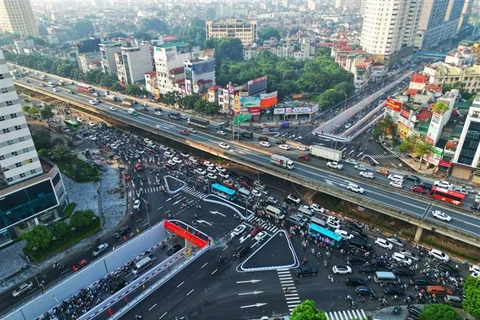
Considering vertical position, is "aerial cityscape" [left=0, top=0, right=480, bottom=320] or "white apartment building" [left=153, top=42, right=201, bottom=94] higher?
"white apartment building" [left=153, top=42, right=201, bottom=94]

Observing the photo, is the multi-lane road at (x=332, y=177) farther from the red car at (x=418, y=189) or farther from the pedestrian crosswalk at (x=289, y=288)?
the pedestrian crosswalk at (x=289, y=288)

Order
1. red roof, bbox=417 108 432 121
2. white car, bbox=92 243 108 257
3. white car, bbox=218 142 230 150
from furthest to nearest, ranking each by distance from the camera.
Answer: red roof, bbox=417 108 432 121
white car, bbox=218 142 230 150
white car, bbox=92 243 108 257

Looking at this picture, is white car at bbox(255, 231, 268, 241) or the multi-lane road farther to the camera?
white car at bbox(255, 231, 268, 241)

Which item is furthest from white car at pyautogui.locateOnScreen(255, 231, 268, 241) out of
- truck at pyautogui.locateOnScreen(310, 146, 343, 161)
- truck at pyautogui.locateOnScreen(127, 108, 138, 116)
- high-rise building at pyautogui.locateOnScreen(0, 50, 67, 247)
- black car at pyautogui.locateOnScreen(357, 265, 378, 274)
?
truck at pyautogui.locateOnScreen(127, 108, 138, 116)

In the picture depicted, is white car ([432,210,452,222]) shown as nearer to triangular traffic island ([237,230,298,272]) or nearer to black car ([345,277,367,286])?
black car ([345,277,367,286])

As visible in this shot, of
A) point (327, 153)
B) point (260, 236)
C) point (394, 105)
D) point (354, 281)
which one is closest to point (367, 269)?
point (354, 281)

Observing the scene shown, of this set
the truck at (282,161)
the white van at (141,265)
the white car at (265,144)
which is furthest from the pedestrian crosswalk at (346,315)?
the white car at (265,144)

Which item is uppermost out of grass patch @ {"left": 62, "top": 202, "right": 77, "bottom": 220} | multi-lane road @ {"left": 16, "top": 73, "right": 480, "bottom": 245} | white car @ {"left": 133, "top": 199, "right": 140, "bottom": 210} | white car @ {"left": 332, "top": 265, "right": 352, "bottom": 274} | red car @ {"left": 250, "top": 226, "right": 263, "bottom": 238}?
multi-lane road @ {"left": 16, "top": 73, "right": 480, "bottom": 245}

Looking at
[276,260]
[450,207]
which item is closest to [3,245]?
[276,260]
